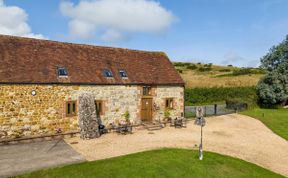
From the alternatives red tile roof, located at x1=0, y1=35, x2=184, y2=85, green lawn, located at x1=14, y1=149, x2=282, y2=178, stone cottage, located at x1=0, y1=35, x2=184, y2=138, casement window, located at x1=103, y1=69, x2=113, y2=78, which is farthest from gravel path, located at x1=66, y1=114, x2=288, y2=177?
casement window, located at x1=103, y1=69, x2=113, y2=78

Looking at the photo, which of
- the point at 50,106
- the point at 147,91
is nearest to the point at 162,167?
the point at 50,106

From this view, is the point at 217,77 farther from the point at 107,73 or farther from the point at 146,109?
the point at 107,73

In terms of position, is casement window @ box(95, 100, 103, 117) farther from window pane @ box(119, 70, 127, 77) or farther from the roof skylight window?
window pane @ box(119, 70, 127, 77)

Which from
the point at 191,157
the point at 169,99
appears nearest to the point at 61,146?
the point at 191,157

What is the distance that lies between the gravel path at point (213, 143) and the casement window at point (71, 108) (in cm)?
212

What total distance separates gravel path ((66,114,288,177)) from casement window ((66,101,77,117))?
83.6 inches

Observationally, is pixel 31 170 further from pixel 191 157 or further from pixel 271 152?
pixel 271 152

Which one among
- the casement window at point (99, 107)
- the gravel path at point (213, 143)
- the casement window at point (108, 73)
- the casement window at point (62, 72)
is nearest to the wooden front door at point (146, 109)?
the gravel path at point (213, 143)

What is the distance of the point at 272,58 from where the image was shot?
127ft

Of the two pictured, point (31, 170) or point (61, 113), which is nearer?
point (31, 170)

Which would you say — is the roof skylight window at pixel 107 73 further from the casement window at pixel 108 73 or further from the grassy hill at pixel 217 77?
the grassy hill at pixel 217 77

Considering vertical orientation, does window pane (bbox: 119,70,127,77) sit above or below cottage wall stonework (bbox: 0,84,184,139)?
above

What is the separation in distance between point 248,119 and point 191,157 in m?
15.8

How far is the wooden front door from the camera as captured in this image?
23.4 metres
